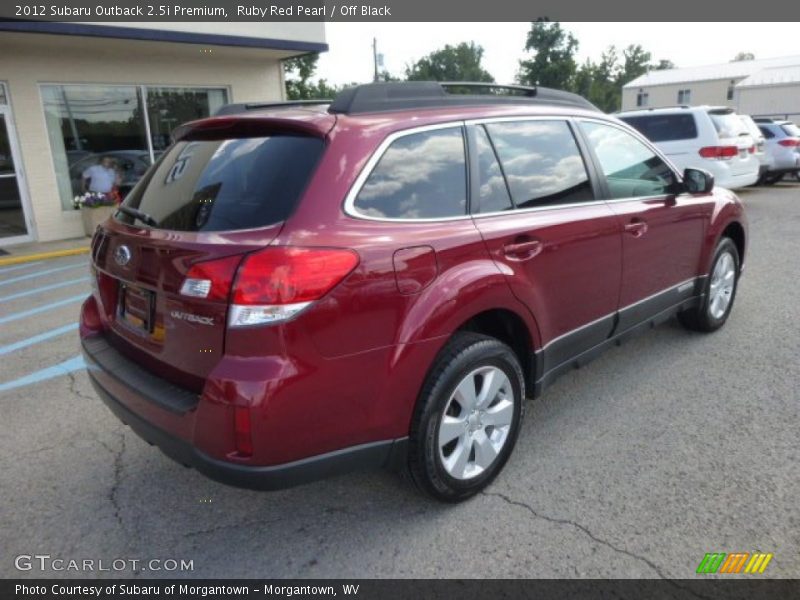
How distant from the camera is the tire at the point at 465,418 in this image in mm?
2549

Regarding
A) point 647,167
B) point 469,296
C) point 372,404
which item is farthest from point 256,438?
point 647,167

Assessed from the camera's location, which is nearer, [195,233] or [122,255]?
[195,233]

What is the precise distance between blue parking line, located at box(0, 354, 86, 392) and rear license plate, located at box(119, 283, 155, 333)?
1976 mm

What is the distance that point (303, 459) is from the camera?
7.37 feet

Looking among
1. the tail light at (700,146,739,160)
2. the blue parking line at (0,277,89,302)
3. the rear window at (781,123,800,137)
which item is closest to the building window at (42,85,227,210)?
the blue parking line at (0,277,89,302)

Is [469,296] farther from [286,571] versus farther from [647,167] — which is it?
[647,167]

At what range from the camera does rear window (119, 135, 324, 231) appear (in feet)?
7.52

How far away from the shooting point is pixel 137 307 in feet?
8.45

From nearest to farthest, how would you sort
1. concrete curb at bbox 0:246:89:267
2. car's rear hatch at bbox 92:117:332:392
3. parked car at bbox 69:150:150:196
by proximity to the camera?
car's rear hatch at bbox 92:117:332:392 → concrete curb at bbox 0:246:89:267 → parked car at bbox 69:150:150:196

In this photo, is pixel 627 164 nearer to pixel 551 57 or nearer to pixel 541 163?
pixel 541 163

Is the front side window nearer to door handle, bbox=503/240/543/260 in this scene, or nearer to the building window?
door handle, bbox=503/240/543/260

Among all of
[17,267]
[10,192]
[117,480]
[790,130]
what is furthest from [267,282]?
[790,130]

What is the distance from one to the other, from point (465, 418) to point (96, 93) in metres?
10.8

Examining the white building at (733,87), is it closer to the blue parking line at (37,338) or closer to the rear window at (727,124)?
the rear window at (727,124)
